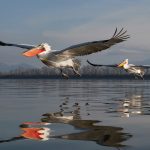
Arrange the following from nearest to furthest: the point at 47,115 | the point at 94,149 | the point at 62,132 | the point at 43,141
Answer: the point at 94,149 < the point at 43,141 < the point at 62,132 < the point at 47,115

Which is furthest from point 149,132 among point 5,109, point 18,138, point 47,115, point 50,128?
point 5,109

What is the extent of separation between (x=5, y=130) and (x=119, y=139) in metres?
4.29

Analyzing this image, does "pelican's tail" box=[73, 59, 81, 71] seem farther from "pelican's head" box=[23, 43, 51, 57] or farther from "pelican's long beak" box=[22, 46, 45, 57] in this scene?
"pelican's long beak" box=[22, 46, 45, 57]

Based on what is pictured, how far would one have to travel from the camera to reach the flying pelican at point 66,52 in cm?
2262

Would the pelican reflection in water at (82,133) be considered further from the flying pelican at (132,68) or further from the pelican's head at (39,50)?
the flying pelican at (132,68)

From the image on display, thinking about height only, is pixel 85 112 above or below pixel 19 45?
below

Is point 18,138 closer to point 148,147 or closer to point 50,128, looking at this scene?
point 50,128

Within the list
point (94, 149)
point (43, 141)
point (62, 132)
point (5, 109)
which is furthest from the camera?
point (5, 109)

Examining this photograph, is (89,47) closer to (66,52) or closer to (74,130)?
(66,52)

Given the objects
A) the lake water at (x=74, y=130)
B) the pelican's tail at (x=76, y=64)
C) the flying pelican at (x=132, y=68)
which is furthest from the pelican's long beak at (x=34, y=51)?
the flying pelican at (x=132, y=68)

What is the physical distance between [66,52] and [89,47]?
1.33 meters

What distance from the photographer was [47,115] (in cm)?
2170

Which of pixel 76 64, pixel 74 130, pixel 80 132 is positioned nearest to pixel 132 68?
pixel 76 64

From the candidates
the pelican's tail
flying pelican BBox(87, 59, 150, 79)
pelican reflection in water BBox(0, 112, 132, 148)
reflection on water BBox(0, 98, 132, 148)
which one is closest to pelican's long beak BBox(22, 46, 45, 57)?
the pelican's tail
